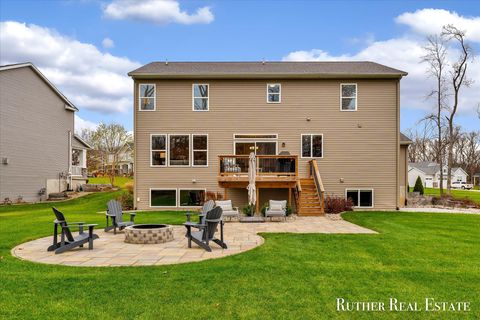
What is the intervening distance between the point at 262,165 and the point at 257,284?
10.9m

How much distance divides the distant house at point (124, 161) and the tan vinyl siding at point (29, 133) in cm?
1781

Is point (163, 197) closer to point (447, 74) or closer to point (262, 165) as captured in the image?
point (262, 165)

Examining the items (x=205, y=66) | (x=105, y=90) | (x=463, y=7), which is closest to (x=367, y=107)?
(x=205, y=66)

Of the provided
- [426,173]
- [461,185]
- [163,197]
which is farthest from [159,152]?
[461,185]

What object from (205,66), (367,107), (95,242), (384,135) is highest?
(205,66)

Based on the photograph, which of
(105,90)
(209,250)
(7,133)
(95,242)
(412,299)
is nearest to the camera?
(412,299)

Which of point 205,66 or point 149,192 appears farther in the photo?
point 205,66

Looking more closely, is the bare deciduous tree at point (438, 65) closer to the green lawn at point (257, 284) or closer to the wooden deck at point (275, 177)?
the wooden deck at point (275, 177)

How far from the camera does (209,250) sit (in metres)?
7.58

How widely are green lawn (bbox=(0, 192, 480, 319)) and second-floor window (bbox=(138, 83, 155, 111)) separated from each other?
1066cm

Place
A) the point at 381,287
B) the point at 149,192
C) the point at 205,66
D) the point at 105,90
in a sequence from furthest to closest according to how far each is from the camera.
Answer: the point at 105,90, the point at 205,66, the point at 149,192, the point at 381,287

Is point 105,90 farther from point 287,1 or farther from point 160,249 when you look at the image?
point 160,249

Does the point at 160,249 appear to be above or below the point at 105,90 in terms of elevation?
below

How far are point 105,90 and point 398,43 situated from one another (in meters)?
29.1
